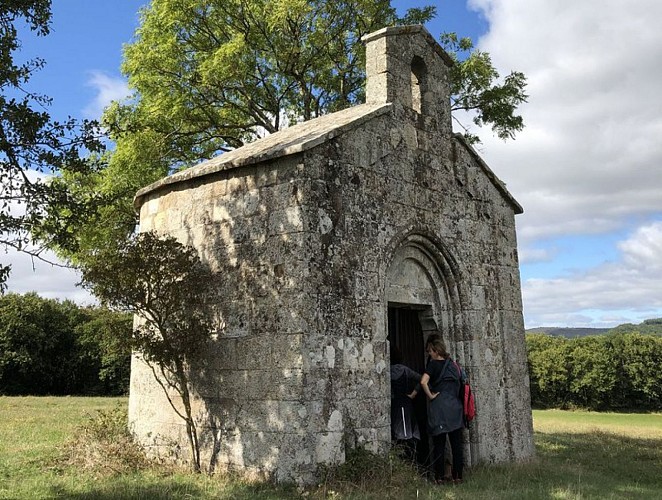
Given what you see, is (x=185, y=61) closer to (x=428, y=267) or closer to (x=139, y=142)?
(x=139, y=142)

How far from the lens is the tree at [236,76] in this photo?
48.5 ft

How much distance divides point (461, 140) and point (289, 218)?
3.97 meters

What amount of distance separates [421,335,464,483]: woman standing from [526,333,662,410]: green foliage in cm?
2453

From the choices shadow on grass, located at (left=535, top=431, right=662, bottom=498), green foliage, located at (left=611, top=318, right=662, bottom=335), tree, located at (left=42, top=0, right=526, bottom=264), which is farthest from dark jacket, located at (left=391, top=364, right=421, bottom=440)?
green foliage, located at (left=611, top=318, right=662, bottom=335)

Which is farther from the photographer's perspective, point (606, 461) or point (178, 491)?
point (606, 461)

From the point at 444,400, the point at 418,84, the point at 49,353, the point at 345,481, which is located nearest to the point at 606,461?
the point at 444,400

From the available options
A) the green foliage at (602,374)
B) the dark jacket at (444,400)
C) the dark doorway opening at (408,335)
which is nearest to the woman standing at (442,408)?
the dark jacket at (444,400)

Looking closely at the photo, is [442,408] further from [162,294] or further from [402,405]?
[162,294]

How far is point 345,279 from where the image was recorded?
7363 mm

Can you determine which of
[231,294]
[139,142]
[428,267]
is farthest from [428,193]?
[139,142]

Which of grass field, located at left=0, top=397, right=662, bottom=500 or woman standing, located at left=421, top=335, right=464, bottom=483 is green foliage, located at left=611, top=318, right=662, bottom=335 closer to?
grass field, located at left=0, top=397, right=662, bottom=500

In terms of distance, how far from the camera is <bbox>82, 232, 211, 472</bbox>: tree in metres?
7.25

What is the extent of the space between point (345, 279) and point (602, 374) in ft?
87.0

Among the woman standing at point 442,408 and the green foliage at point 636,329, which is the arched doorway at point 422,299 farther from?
the green foliage at point 636,329
